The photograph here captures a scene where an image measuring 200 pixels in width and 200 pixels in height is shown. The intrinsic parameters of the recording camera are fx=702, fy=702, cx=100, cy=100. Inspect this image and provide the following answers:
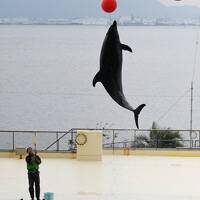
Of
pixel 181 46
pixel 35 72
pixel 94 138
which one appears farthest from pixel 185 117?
pixel 181 46

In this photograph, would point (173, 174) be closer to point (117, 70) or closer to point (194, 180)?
point (194, 180)

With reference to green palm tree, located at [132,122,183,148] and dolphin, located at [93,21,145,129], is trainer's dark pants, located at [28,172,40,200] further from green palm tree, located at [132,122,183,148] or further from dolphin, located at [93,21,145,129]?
green palm tree, located at [132,122,183,148]

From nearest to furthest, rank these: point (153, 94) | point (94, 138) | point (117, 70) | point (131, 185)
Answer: point (117, 70) → point (131, 185) → point (94, 138) → point (153, 94)

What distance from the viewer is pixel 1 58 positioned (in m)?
96.0

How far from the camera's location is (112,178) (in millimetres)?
13461

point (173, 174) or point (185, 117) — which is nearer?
point (173, 174)

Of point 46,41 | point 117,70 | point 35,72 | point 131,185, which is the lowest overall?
point 131,185

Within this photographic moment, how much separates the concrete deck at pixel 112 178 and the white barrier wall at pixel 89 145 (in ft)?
0.75

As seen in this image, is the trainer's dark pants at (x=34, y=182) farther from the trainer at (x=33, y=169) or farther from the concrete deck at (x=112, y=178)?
the concrete deck at (x=112, y=178)

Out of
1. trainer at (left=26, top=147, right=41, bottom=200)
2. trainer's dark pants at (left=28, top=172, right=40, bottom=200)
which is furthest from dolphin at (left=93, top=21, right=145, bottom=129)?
trainer's dark pants at (left=28, top=172, right=40, bottom=200)

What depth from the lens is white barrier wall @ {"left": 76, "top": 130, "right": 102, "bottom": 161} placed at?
49.2 ft

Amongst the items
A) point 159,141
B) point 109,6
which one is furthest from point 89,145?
Answer: point 109,6

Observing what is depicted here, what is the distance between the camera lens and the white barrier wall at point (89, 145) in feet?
49.2

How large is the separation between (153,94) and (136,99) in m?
5.49
